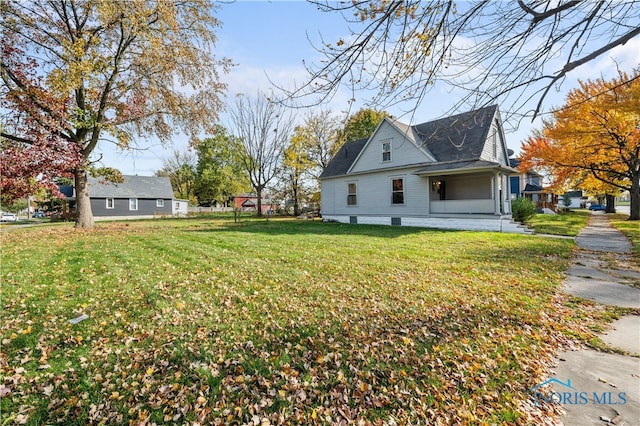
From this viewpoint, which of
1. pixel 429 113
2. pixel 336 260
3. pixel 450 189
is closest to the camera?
pixel 429 113

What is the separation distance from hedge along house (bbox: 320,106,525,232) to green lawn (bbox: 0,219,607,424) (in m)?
7.71

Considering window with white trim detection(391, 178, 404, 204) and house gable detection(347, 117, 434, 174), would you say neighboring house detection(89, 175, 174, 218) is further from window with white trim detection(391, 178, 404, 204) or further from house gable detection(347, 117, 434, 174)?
window with white trim detection(391, 178, 404, 204)

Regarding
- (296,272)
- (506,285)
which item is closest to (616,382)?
(506,285)

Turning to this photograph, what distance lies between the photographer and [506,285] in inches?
207

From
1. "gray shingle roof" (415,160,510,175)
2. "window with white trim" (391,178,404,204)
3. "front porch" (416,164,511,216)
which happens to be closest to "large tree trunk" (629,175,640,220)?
"front porch" (416,164,511,216)

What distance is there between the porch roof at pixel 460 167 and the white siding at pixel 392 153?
3.13 feet

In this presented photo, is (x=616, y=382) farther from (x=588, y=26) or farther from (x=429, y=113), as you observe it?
(x=588, y=26)

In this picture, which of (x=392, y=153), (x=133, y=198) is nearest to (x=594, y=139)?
(x=392, y=153)

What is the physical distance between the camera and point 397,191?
53.3ft

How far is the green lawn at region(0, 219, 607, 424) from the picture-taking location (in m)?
2.30

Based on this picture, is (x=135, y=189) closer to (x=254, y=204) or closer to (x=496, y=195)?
(x=254, y=204)

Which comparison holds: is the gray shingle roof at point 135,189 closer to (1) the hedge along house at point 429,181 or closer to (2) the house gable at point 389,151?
(1) the hedge along house at point 429,181

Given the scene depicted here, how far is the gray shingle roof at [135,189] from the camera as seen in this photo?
31203 millimetres

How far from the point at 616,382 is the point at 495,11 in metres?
4.11
